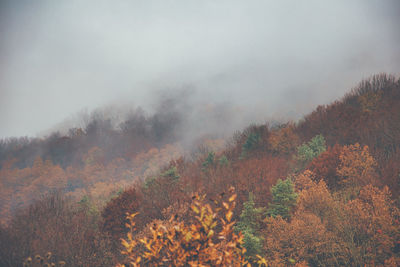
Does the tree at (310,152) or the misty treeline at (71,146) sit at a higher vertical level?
the misty treeline at (71,146)

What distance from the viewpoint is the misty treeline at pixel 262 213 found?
214 inches

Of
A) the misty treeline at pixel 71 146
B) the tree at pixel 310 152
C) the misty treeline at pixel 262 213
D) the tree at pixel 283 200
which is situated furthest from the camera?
the misty treeline at pixel 71 146

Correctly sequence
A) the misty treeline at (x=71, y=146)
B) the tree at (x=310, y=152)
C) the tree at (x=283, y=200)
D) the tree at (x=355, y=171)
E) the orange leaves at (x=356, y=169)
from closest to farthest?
the tree at (x=283, y=200) → the tree at (x=355, y=171) → the orange leaves at (x=356, y=169) → the tree at (x=310, y=152) → the misty treeline at (x=71, y=146)

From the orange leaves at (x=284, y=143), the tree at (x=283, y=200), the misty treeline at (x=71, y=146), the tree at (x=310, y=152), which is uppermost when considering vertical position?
the misty treeline at (x=71, y=146)

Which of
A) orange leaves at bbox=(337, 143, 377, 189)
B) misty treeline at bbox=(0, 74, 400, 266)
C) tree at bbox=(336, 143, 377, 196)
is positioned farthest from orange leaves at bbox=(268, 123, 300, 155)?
orange leaves at bbox=(337, 143, 377, 189)

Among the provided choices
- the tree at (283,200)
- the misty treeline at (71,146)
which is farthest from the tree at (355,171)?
the misty treeline at (71,146)

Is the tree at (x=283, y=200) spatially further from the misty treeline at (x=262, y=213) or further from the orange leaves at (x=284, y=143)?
the orange leaves at (x=284, y=143)

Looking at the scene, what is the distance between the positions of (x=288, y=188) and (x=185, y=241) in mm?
18853

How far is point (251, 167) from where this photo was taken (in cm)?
4597

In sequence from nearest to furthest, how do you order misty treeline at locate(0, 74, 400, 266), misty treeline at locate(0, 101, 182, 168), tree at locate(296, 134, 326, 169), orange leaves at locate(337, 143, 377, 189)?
misty treeline at locate(0, 74, 400, 266), orange leaves at locate(337, 143, 377, 189), tree at locate(296, 134, 326, 169), misty treeline at locate(0, 101, 182, 168)

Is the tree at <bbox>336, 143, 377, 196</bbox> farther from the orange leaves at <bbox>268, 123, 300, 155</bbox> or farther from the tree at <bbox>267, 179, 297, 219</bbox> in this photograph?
A: the orange leaves at <bbox>268, 123, 300, 155</bbox>

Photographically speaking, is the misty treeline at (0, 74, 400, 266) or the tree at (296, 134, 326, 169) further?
the tree at (296, 134, 326, 169)

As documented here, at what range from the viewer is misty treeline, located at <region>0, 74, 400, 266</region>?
17.9ft

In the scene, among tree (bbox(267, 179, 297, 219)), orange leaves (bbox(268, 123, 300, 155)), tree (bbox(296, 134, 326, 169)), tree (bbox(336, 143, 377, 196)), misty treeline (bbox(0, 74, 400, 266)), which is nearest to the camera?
misty treeline (bbox(0, 74, 400, 266))
